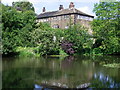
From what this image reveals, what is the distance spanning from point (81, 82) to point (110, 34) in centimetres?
2016

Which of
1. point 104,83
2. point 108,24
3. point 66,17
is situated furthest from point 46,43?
point 66,17

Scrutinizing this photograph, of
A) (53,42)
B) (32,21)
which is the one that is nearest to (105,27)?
(53,42)

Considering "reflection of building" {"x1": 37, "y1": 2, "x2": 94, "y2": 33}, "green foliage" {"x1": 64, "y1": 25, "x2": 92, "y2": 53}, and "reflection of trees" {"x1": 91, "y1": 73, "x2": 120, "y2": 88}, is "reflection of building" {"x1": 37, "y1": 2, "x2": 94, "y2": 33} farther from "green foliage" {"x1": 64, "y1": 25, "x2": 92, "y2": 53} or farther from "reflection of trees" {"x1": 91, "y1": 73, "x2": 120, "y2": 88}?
"reflection of trees" {"x1": 91, "y1": 73, "x2": 120, "y2": 88}

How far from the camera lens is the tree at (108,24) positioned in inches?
1121

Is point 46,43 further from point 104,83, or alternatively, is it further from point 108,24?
point 104,83

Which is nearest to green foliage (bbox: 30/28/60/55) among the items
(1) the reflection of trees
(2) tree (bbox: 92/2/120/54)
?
(2) tree (bbox: 92/2/120/54)

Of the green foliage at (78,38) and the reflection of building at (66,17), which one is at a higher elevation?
the reflection of building at (66,17)

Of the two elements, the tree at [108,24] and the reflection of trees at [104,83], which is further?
the tree at [108,24]

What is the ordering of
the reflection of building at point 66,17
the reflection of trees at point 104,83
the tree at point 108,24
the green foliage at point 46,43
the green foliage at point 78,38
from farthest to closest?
the reflection of building at point 66,17
the green foliage at point 78,38
the green foliage at point 46,43
the tree at point 108,24
the reflection of trees at point 104,83

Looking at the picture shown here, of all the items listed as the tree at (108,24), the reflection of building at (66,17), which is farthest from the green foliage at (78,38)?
the reflection of building at (66,17)

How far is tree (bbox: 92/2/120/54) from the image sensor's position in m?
28.5

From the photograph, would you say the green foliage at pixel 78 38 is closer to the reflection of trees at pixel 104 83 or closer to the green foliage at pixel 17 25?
the green foliage at pixel 17 25

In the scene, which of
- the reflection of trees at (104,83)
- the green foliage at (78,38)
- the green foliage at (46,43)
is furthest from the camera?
the green foliage at (78,38)

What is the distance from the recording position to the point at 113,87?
36.0 ft
